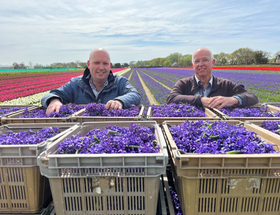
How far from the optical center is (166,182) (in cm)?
221

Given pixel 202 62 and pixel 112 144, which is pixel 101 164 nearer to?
pixel 112 144

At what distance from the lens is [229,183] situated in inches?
59.5

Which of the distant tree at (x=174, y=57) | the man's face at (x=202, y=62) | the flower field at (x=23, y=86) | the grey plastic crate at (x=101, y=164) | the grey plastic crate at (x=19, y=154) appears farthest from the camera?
the distant tree at (x=174, y=57)

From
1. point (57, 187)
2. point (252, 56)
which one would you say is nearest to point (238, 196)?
point (57, 187)

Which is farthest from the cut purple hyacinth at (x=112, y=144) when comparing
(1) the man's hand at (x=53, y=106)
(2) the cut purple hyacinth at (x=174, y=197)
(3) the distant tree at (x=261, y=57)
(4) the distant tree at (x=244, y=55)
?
(4) the distant tree at (x=244, y=55)

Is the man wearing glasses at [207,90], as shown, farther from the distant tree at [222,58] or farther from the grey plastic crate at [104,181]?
the distant tree at [222,58]

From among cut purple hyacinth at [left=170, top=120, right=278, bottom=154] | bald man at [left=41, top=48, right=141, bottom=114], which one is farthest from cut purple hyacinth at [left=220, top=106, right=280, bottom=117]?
bald man at [left=41, top=48, right=141, bottom=114]

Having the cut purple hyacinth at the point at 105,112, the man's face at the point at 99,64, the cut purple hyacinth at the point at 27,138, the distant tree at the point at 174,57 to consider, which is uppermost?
the distant tree at the point at 174,57

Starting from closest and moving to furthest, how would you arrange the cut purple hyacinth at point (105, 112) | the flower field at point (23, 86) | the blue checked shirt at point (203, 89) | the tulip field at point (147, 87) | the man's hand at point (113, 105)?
the cut purple hyacinth at point (105, 112)
the man's hand at point (113, 105)
the blue checked shirt at point (203, 89)
the tulip field at point (147, 87)
the flower field at point (23, 86)

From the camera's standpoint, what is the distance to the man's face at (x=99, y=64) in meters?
3.30

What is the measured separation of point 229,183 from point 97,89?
116 inches

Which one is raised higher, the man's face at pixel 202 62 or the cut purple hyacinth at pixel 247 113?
the man's face at pixel 202 62

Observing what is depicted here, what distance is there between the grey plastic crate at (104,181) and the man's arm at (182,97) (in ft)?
6.73

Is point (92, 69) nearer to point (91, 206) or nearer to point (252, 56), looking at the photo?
point (91, 206)
